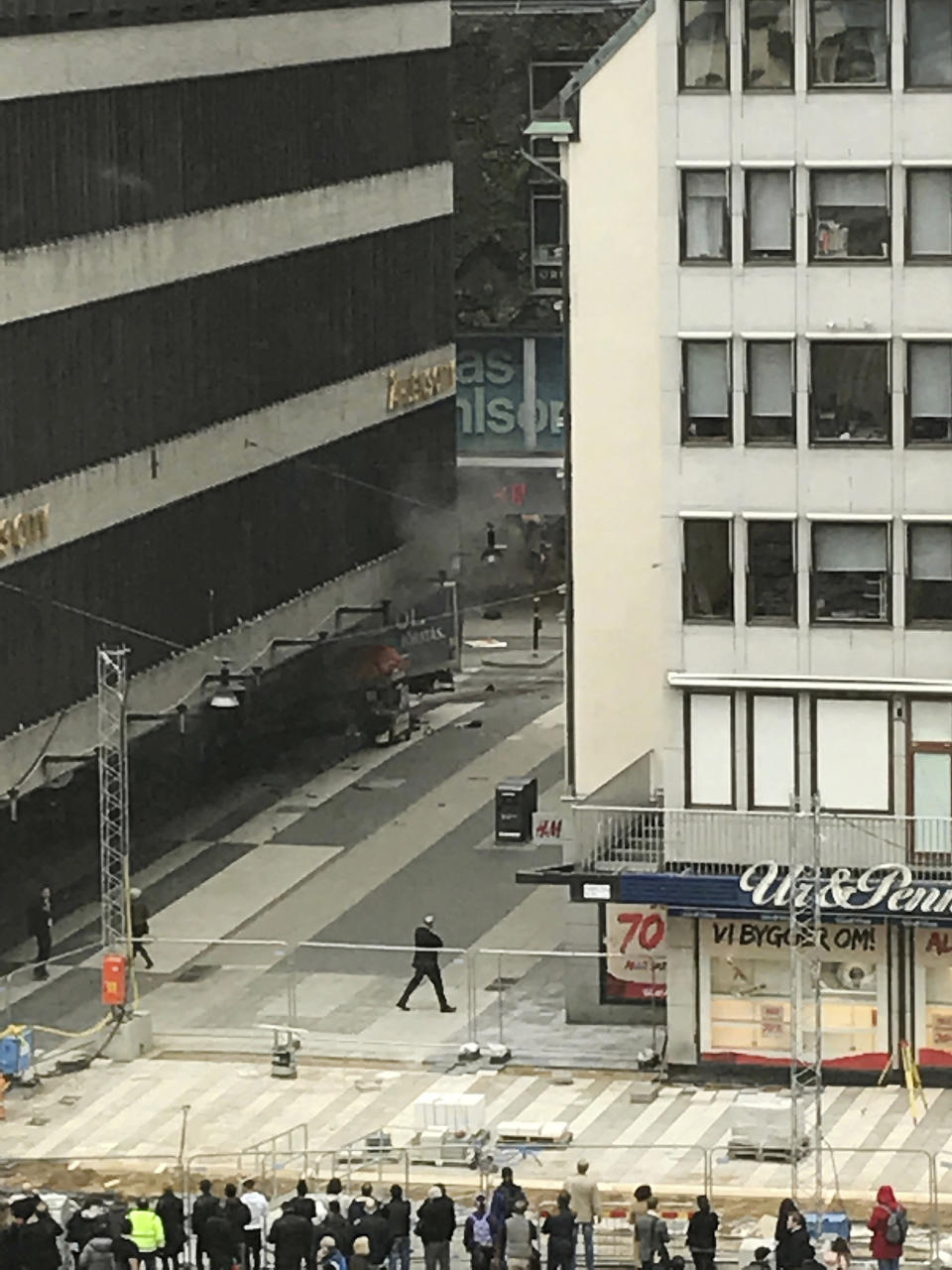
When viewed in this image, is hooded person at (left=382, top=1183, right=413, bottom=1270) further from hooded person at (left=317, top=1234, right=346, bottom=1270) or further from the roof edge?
the roof edge

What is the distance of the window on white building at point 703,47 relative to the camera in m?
67.4

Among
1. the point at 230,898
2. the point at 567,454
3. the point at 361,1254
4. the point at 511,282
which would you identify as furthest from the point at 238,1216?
the point at 511,282

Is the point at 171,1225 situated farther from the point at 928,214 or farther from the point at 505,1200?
the point at 928,214

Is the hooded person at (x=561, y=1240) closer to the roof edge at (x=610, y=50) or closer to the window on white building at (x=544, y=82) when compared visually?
the roof edge at (x=610, y=50)

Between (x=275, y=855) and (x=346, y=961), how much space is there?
29.9 feet

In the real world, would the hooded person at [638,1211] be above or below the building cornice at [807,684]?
below

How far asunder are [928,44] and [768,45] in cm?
255

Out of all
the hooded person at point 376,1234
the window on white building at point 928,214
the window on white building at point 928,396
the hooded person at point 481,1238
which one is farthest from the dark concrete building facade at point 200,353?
the hooded person at point 376,1234

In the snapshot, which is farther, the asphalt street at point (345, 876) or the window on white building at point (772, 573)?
the asphalt street at point (345, 876)

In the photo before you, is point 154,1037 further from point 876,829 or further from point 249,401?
point 249,401

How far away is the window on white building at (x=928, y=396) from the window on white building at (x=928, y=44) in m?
4.14

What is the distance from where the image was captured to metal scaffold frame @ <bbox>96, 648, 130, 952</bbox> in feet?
241

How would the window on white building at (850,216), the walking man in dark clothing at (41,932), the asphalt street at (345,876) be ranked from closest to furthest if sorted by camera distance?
the window on white building at (850,216) < the asphalt street at (345,876) < the walking man in dark clothing at (41,932)

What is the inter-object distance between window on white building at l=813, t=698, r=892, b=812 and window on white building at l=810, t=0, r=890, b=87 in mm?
9834
